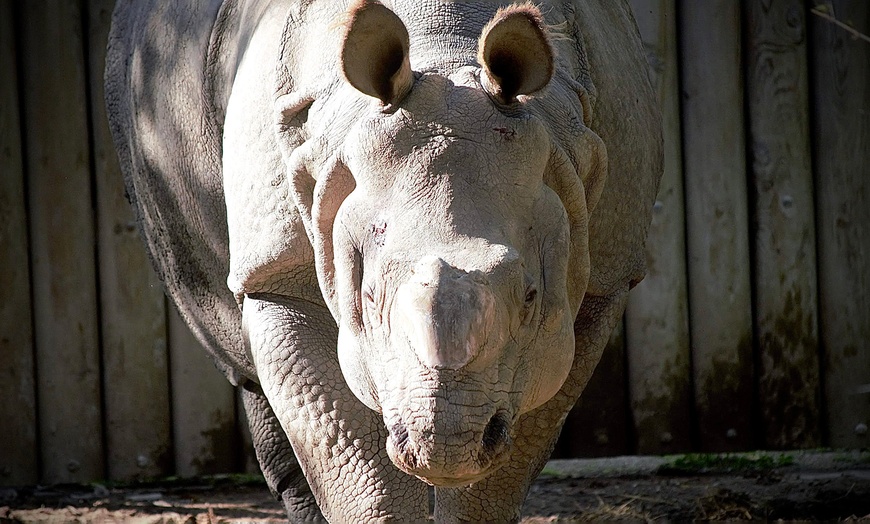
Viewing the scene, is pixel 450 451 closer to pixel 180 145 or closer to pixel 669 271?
pixel 180 145

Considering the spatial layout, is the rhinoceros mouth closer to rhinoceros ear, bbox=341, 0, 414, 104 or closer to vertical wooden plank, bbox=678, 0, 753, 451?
rhinoceros ear, bbox=341, 0, 414, 104

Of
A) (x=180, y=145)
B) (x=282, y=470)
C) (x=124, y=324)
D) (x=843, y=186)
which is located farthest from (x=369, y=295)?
(x=843, y=186)

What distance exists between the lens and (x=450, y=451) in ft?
8.89

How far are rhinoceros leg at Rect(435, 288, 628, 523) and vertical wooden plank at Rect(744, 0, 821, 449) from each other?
7.08 feet

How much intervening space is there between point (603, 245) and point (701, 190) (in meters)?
2.13

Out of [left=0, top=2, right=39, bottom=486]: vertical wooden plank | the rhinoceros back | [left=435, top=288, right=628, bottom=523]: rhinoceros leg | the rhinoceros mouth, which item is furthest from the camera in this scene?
[left=0, top=2, right=39, bottom=486]: vertical wooden plank

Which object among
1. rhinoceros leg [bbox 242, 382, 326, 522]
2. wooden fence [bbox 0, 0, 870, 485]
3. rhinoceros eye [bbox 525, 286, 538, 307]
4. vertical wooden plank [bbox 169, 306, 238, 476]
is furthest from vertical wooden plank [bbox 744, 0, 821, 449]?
rhinoceros eye [bbox 525, 286, 538, 307]

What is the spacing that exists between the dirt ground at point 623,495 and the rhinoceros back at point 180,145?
901mm

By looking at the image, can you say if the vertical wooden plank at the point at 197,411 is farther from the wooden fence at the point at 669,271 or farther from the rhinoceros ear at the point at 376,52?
the rhinoceros ear at the point at 376,52

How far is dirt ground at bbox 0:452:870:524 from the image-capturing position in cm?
516

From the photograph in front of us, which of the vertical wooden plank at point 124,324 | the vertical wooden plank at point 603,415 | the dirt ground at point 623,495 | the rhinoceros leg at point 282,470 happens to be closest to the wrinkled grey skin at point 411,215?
the rhinoceros leg at point 282,470

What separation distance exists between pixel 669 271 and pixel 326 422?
2.80m

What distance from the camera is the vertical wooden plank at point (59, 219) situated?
5.91 metres

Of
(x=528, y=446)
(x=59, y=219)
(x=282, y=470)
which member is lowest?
(x=282, y=470)
